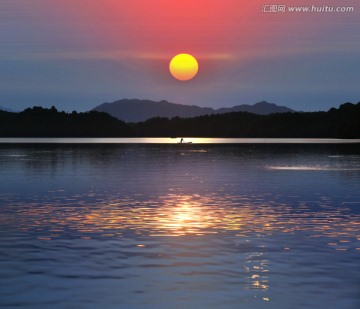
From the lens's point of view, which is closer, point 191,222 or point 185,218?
point 191,222

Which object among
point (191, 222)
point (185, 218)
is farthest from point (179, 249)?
point (185, 218)

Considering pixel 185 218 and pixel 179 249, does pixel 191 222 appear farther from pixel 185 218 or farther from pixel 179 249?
pixel 179 249

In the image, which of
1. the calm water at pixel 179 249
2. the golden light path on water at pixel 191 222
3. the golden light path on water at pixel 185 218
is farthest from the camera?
the golden light path on water at pixel 185 218

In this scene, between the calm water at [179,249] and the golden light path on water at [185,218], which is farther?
the golden light path on water at [185,218]

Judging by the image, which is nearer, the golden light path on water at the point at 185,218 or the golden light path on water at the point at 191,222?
the golden light path on water at the point at 191,222

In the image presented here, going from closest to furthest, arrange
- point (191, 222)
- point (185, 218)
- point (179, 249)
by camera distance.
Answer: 1. point (179, 249)
2. point (191, 222)
3. point (185, 218)

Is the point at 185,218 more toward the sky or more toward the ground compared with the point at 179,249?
more toward the ground

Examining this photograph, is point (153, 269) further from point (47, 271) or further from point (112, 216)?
point (112, 216)

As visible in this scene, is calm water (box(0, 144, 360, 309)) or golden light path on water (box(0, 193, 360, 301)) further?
golden light path on water (box(0, 193, 360, 301))

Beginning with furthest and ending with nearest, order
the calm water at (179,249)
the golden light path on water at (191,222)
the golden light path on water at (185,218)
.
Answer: the golden light path on water at (185,218) < the golden light path on water at (191,222) < the calm water at (179,249)

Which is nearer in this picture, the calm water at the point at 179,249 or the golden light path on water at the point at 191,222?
the calm water at the point at 179,249

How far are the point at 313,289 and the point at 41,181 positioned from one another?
160 feet

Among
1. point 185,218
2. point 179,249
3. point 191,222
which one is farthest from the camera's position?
point 185,218

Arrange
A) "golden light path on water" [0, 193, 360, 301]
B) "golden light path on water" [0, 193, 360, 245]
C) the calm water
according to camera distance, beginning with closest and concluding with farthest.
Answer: the calm water
"golden light path on water" [0, 193, 360, 301]
"golden light path on water" [0, 193, 360, 245]
